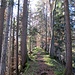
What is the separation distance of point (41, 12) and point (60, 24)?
48.2 ft

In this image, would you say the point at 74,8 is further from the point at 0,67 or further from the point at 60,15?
the point at 0,67

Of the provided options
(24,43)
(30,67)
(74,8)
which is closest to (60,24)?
(74,8)

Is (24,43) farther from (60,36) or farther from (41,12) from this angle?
(41,12)

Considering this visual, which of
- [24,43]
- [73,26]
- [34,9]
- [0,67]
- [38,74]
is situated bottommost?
[38,74]

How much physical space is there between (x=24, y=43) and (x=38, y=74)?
4.92 m

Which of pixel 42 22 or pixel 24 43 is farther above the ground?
pixel 42 22

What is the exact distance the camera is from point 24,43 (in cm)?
1780

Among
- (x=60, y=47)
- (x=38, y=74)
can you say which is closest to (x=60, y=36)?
(x=60, y=47)

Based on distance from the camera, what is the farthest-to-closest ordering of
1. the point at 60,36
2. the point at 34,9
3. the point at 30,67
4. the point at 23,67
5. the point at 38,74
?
the point at 34,9 < the point at 60,36 < the point at 23,67 < the point at 30,67 < the point at 38,74

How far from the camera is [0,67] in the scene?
1109 cm

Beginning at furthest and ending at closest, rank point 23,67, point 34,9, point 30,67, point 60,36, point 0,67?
point 34,9, point 60,36, point 23,67, point 30,67, point 0,67

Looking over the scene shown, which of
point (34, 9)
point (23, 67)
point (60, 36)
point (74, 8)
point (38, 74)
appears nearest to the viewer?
point (38, 74)

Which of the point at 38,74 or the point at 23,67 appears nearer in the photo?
the point at 38,74

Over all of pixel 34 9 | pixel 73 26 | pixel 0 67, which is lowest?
pixel 0 67
